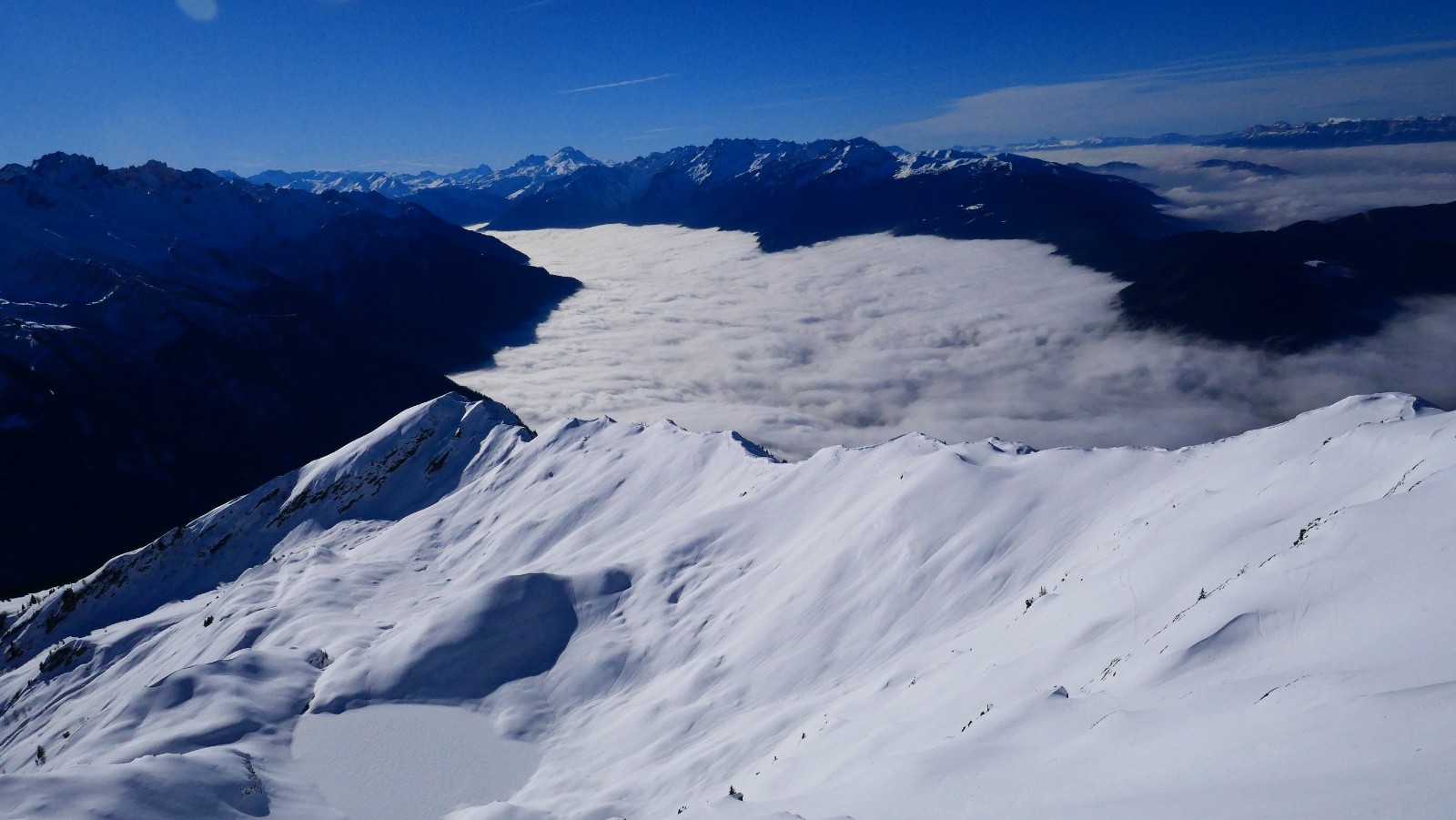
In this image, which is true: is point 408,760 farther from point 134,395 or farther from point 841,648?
point 134,395

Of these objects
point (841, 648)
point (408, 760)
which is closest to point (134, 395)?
point (408, 760)

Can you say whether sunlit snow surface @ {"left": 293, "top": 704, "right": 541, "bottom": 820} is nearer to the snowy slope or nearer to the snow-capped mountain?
the snowy slope

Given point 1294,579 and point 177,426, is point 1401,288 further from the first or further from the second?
point 177,426

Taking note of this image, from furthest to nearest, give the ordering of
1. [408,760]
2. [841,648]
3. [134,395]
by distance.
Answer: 1. [134,395]
2. [841,648]
3. [408,760]

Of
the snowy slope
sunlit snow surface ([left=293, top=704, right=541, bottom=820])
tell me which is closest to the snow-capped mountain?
the snowy slope

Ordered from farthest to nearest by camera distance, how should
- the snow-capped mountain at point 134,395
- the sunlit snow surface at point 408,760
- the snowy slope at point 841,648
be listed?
the snow-capped mountain at point 134,395 → the sunlit snow surface at point 408,760 → the snowy slope at point 841,648

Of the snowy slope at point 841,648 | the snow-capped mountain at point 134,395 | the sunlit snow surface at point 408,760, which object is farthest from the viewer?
the snow-capped mountain at point 134,395

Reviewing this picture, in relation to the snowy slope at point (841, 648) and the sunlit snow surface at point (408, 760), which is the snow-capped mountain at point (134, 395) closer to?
the snowy slope at point (841, 648)

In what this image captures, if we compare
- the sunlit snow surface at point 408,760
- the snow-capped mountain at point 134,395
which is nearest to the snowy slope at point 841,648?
the sunlit snow surface at point 408,760
